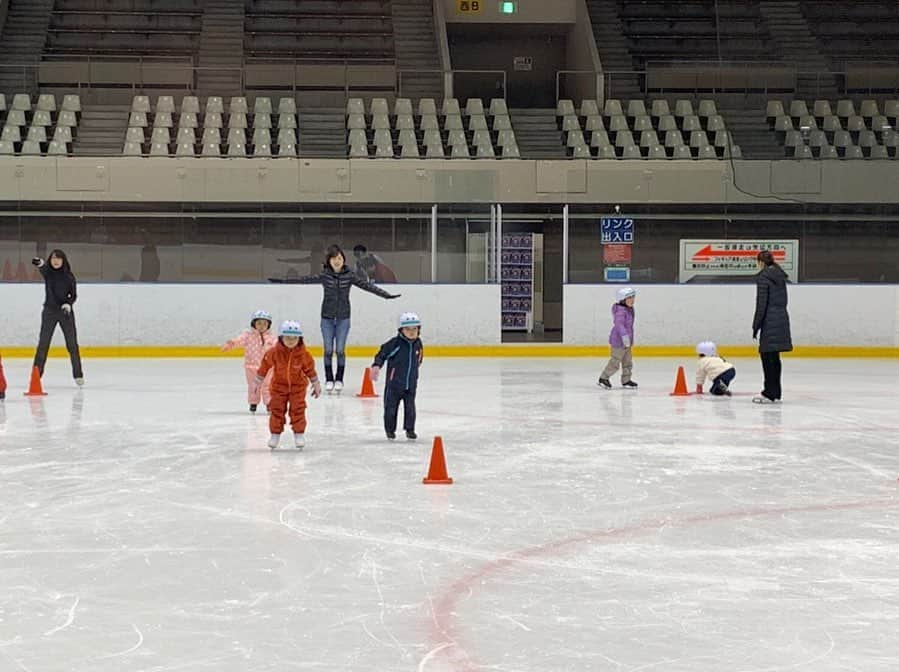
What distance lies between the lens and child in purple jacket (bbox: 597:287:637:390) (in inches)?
539

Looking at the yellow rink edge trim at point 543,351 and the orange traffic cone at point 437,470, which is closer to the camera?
the orange traffic cone at point 437,470

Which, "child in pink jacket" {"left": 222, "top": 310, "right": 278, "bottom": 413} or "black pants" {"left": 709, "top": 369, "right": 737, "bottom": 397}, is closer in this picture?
"child in pink jacket" {"left": 222, "top": 310, "right": 278, "bottom": 413}

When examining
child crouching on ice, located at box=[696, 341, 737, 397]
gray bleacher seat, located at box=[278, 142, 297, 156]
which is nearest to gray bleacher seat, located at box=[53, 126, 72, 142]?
gray bleacher seat, located at box=[278, 142, 297, 156]

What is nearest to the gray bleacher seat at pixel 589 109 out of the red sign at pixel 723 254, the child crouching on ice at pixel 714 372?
the red sign at pixel 723 254

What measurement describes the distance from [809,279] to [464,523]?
47.1ft

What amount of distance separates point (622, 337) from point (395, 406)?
4866 mm

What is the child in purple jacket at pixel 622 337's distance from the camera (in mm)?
13680

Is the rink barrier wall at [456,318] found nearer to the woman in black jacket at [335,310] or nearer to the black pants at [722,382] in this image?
the woman in black jacket at [335,310]

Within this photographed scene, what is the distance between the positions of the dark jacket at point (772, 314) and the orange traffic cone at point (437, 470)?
557cm

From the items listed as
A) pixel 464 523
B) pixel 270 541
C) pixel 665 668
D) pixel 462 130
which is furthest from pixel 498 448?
pixel 462 130

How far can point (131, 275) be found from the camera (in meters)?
18.9

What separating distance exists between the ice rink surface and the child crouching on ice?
2.00 meters

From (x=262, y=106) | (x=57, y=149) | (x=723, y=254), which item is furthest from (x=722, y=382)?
(x=262, y=106)

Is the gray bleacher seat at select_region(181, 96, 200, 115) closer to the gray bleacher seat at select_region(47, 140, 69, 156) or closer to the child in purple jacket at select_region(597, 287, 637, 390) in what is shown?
the gray bleacher seat at select_region(47, 140, 69, 156)
